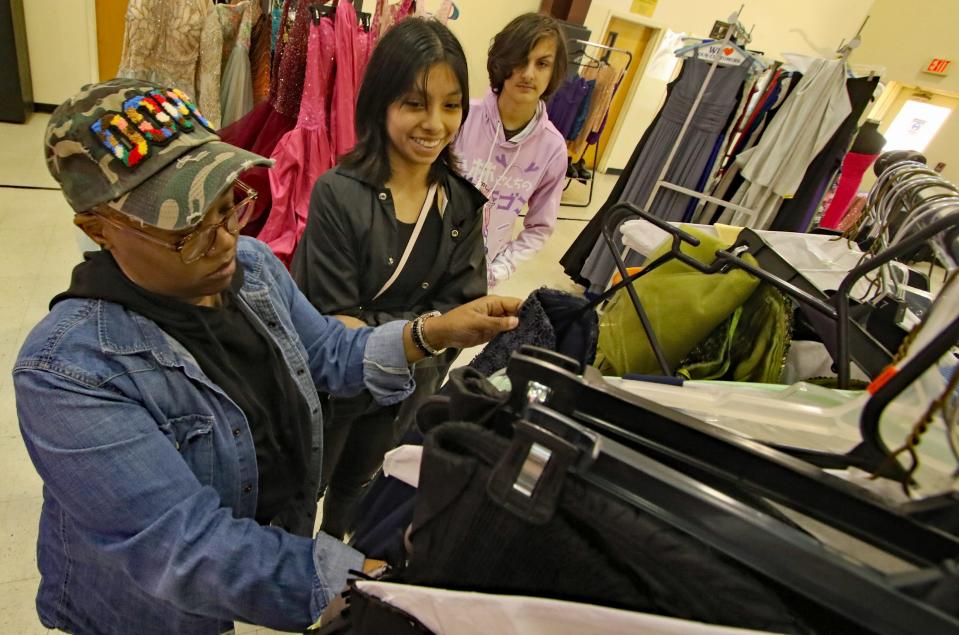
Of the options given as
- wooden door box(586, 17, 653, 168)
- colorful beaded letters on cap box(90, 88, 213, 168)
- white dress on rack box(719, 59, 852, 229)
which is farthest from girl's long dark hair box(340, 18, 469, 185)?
wooden door box(586, 17, 653, 168)

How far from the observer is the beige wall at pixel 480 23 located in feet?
15.2

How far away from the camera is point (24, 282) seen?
2.44 m

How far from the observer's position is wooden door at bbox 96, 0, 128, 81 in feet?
12.8

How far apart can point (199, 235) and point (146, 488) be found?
0.34 meters

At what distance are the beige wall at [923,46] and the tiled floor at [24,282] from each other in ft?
16.5

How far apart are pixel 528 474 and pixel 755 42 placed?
309 inches

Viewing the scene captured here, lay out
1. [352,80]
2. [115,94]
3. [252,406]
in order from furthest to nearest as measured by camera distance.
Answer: [352,80]
[252,406]
[115,94]

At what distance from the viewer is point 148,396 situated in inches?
26.6

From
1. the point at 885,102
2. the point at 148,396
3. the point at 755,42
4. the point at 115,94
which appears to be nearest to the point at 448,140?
the point at 115,94

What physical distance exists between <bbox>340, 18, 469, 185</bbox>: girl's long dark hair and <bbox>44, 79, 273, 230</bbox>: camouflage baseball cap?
0.63 meters

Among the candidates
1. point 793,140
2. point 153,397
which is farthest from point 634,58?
point 153,397

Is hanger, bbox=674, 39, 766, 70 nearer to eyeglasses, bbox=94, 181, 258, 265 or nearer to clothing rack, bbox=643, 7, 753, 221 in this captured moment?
clothing rack, bbox=643, 7, 753, 221

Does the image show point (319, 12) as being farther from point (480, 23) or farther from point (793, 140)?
point (480, 23)

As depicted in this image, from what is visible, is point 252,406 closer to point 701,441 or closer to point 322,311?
point 322,311
